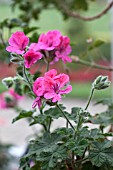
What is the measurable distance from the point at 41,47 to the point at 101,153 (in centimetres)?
18

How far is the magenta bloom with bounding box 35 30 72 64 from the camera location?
2.07 feet

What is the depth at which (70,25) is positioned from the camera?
605 cm

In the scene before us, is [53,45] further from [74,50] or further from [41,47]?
[74,50]

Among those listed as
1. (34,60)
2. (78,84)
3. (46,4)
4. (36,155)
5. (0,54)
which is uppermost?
(78,84)

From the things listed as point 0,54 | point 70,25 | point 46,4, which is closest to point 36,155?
point 0,54

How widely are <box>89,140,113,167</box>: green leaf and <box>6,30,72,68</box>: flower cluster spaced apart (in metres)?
0.15

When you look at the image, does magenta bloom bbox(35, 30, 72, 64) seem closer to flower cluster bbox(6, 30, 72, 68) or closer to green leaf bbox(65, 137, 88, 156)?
flower cluster bbox(6, 30, 72, 68)

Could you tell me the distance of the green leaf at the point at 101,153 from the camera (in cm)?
55

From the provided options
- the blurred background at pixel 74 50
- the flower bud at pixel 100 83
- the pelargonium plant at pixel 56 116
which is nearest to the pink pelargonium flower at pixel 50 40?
the pelargonium plant at pixel 56 116

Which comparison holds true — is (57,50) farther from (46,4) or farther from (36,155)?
(46,4)

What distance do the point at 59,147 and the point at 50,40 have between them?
172 mm

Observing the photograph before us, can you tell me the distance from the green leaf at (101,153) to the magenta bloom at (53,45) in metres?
0.16

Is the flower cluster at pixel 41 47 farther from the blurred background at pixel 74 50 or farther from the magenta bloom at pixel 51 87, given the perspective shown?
the blurred background at pixel 74 50

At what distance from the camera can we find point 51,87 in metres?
0.54
